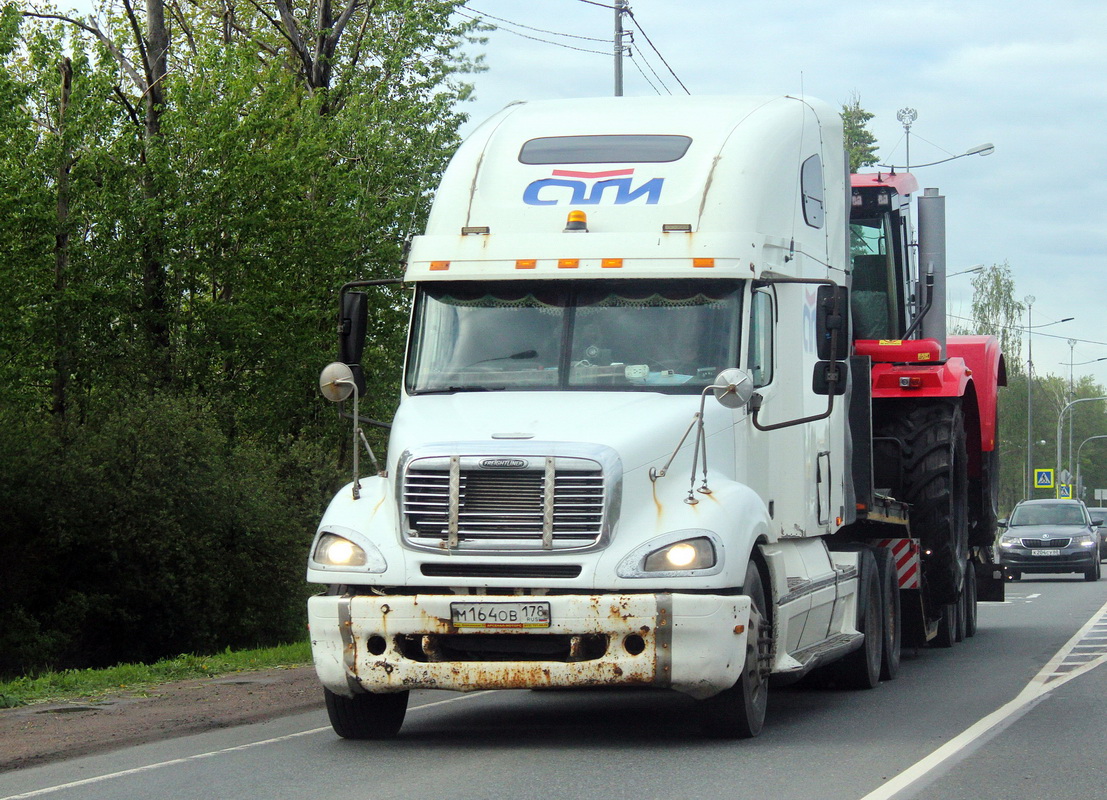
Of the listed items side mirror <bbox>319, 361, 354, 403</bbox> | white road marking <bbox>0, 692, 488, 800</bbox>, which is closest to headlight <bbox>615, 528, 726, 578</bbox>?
side mirror <bbox>319, 361, 354, 403</bbox>

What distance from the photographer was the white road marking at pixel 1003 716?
8297mm

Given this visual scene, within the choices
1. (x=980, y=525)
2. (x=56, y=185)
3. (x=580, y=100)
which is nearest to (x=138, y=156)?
(x=56, y=185)

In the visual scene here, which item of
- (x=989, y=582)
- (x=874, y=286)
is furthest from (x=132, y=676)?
(x=989, y=582)

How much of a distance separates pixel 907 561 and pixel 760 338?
5232 millimetres

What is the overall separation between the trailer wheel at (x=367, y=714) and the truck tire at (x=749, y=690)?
1.88 meters

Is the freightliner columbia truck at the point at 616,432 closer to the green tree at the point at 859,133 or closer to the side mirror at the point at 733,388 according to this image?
the side mirror at the point at 733,388

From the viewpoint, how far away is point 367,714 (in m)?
10.2

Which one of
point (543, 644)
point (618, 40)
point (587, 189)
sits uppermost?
point (618, 40)

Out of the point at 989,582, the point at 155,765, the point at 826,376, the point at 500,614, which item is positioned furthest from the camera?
the point at 989,582

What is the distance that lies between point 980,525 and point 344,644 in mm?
11352

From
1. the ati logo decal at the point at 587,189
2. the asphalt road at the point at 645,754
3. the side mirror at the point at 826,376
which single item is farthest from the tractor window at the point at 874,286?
the ati logo decal at the point at 587,189

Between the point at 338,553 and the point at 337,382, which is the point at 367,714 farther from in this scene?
the point at 337,382

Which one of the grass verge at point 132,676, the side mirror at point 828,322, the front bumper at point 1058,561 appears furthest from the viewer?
the front bumper at point 1058,561

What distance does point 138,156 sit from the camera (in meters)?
30.2
